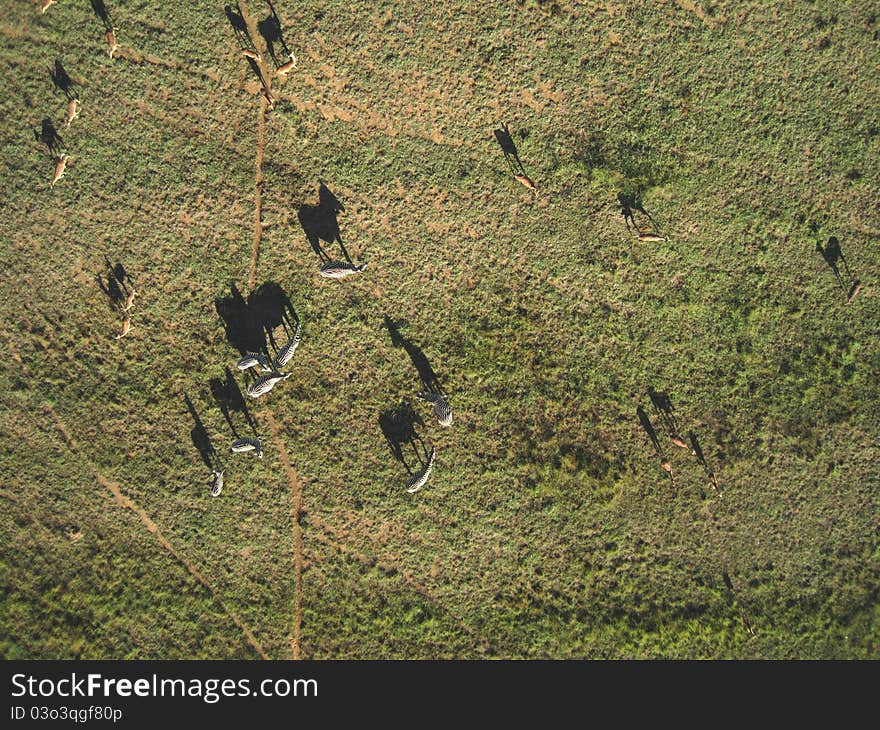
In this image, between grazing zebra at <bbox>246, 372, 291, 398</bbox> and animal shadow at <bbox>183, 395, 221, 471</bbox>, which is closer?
grazing zebra at <bbox>246, 372, 291, 398</bbox>

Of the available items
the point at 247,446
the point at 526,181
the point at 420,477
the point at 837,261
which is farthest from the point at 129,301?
the point at 837,261

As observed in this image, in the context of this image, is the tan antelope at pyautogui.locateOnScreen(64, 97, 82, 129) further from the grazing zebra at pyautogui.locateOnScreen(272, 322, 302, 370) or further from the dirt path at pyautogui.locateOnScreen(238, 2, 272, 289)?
the grazing zebra at pyautogui.locateOnScreen(272, 322, 302, 370)

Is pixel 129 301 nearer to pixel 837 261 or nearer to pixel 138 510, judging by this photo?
pixel 138 510

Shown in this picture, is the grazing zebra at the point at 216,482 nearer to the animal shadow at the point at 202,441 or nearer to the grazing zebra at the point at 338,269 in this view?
the animal shadow at the point at 202,441

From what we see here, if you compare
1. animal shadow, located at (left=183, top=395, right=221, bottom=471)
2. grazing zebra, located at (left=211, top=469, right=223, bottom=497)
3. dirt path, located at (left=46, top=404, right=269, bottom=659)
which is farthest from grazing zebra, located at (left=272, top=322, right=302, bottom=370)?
dirt path, located at (left=46, top=404, right=269, bottom=659)

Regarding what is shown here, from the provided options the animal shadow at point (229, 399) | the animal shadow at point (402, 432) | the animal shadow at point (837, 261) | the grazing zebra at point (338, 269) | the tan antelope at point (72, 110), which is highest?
the tan antelope at point (72, 110)

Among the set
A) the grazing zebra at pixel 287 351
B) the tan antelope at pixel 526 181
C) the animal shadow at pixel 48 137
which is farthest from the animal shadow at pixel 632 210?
the animal shadow at pixel 48 137
